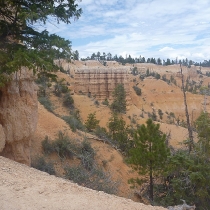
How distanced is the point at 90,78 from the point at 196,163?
4077 centimetres

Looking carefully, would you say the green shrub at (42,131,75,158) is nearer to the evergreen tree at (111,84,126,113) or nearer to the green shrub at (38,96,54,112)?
the green shrub at (38,96,54,112)

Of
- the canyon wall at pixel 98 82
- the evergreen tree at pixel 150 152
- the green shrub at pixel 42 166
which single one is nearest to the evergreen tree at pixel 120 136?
the evergreen tree at pixel 150 152

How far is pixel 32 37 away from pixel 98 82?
139 ft

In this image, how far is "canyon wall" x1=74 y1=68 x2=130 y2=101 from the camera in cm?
4991

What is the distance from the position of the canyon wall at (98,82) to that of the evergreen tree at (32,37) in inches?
1609

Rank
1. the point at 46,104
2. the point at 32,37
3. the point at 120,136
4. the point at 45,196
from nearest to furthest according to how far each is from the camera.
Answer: the point at 45,196 → the point at 32,37 → the point at 120,136 → the point at 46,104

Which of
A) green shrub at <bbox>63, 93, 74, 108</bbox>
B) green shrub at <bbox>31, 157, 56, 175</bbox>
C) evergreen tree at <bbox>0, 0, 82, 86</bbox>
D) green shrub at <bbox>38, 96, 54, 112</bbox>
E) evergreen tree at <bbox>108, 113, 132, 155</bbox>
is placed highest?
evergreen tree at <bbox>0, 0, 82, 86</bbox>

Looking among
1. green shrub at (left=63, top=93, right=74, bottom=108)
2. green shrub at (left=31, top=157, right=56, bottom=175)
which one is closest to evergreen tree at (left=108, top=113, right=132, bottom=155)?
green shrub at (left=31, top=157, right=56, bottom=175)

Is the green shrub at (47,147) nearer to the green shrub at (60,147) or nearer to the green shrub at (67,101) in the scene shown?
the green shrub at (60,147)

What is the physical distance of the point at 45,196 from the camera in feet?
17.9

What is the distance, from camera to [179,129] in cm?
3653

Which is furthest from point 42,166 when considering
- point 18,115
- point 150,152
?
point 150,152

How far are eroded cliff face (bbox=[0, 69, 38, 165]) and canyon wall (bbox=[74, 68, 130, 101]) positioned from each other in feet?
130

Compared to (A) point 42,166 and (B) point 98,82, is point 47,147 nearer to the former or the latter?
(A) point 42,166
